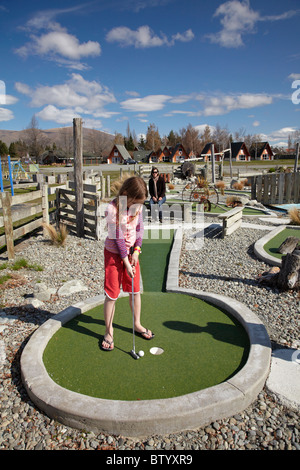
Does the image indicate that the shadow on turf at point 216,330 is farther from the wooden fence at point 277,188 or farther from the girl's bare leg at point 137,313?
the wooden fence at point 277,188

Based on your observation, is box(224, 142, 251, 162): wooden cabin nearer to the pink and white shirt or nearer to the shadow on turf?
the shadow on turf

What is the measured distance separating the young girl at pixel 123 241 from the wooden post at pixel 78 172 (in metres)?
5.17

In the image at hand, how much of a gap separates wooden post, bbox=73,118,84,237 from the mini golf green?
4.23m

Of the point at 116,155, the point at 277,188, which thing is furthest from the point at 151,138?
the point at 277,188

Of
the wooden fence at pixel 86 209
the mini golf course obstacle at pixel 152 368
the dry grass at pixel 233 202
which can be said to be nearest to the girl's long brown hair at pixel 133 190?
the mini golf course obstacle at pixel 152 368

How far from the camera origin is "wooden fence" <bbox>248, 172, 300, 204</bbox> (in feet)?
43.6

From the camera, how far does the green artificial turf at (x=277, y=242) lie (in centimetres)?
645

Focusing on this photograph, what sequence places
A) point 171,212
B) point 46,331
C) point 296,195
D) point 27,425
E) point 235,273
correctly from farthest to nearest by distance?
point 296,195 < point 171,212 < point 235,273 < point 46,331 < point 27,425

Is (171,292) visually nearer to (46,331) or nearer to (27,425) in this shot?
(46,331)

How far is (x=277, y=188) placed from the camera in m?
13.9

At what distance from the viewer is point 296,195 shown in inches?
528

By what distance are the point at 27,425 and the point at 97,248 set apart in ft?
16.9

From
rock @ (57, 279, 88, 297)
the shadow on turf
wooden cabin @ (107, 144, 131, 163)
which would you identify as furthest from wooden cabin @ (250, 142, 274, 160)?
the shadow on turf

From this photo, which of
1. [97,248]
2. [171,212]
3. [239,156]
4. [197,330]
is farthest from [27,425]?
[239,156]
